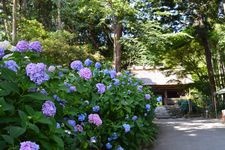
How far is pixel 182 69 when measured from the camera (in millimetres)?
31125

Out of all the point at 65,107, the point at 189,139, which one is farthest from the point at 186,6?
the point at 65,107

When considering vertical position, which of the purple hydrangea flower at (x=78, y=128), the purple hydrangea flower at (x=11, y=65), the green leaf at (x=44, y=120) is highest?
the purple hydrangea flower at (x=11, y=65)

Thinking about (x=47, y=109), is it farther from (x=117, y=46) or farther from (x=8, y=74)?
(x=117, y=46)

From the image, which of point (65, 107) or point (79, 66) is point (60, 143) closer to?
point (65, 107)

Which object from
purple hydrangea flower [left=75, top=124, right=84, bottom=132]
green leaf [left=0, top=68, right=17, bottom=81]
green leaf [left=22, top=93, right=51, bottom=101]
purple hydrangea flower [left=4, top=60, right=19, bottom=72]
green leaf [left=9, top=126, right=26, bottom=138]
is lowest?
purple hydrangea flower [left=75, top=124, right=84, bottom=132]

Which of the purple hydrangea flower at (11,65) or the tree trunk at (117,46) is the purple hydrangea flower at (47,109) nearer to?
the purple hydrangea flower at (11,65)

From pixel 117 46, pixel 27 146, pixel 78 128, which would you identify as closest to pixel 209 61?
pixel 117 46

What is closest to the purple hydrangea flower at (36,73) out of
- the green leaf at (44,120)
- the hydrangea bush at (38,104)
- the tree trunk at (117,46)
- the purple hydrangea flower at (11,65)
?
the hydrangea bush at (38,104)

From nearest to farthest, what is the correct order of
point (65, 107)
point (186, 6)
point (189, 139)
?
1. point (65, 107)
2. point (189, 139)
3. point (186, 6)

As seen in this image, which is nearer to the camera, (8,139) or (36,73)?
(8,139)

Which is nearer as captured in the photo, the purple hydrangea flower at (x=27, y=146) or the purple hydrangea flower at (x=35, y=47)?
the purple hydrangea flower at (x=27, y=146)

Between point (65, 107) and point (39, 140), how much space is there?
744mm

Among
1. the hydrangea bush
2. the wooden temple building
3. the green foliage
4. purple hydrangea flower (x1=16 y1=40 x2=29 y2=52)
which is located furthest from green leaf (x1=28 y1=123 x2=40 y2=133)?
the wooden temple building

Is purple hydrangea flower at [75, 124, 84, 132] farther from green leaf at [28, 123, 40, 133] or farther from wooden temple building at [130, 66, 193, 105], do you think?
wooden temple building at [130, 66, 193, 105]
